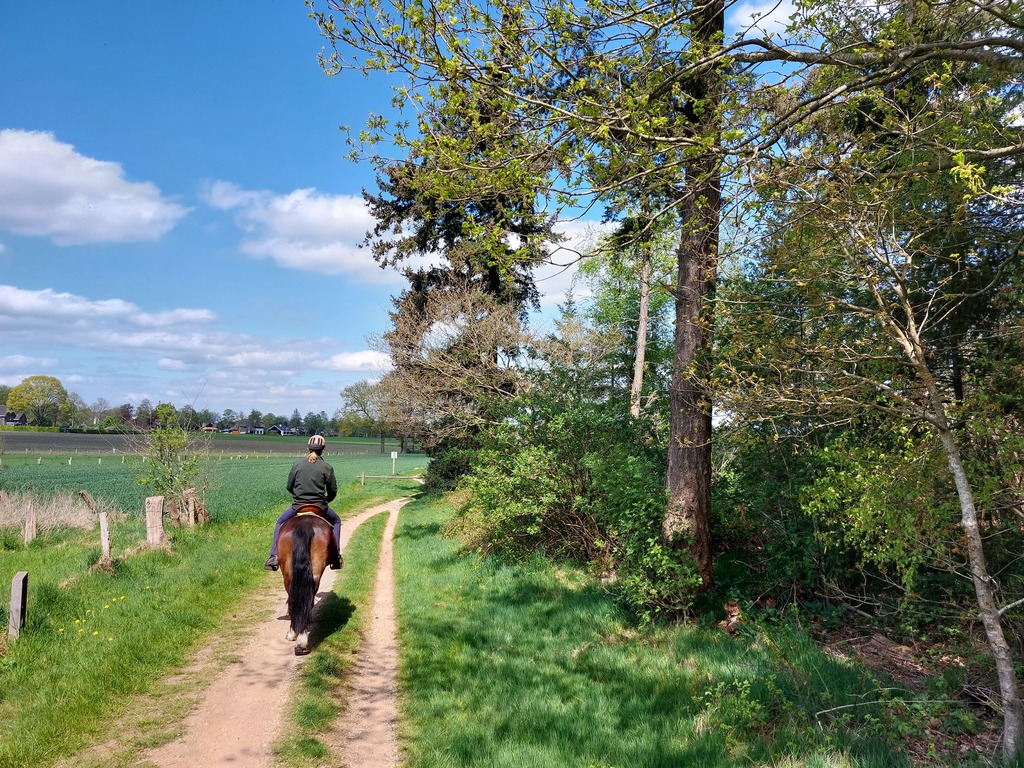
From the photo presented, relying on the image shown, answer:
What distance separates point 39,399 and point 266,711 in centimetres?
13011

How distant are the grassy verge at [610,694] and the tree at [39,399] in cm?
12460

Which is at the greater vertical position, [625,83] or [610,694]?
[625,83]

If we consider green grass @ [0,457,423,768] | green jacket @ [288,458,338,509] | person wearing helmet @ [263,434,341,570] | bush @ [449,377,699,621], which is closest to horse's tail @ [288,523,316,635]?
person wearing helmet @ [263,434,341,570]

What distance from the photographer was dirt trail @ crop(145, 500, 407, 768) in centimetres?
455

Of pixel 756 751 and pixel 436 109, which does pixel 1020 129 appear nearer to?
pixel 436 109

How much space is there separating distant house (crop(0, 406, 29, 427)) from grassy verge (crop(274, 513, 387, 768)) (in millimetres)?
122667

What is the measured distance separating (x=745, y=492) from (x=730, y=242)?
3.67 meters

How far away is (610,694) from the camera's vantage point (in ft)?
17.3

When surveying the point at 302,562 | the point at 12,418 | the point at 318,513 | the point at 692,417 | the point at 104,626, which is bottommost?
the point at 104,626

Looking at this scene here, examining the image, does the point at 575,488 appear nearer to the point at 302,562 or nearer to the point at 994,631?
the point at 302,562

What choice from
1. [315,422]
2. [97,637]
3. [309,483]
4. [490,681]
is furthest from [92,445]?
[490,681]

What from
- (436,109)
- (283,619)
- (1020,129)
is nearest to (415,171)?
(436,109)

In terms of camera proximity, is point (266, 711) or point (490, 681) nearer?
point (266, 711)

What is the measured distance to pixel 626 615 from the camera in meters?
7.12
